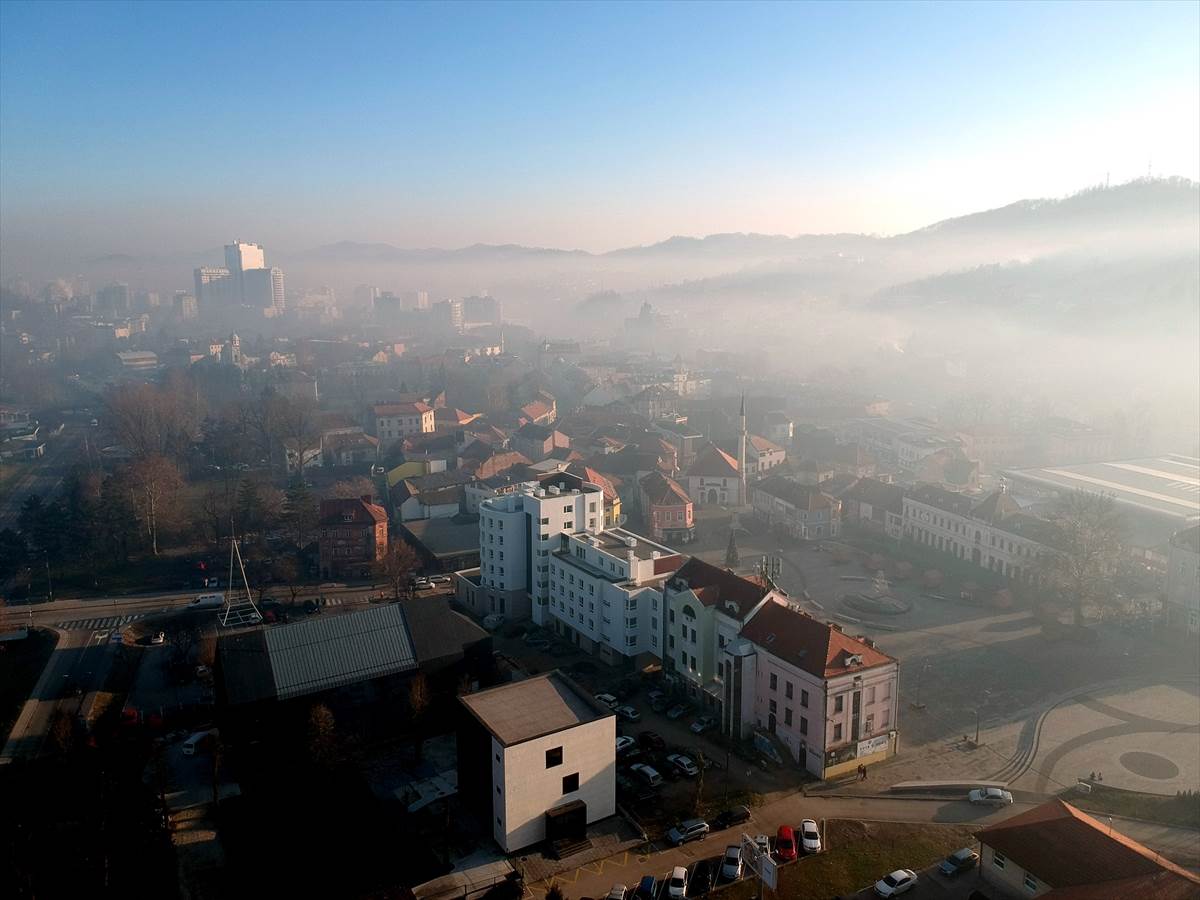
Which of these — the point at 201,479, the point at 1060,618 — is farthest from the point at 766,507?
the point at 201,479

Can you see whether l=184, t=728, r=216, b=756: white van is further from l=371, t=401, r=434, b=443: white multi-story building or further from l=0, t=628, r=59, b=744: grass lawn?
l=371, t=401, r=434, b=443: white multi-story building

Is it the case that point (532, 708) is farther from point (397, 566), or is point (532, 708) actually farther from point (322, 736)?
point (397, 566)

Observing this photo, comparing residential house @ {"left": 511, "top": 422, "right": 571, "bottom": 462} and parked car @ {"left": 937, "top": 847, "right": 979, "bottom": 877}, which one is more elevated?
residential house @ {"left": 511, "top": 422, "right": 571, "bottom": 462}

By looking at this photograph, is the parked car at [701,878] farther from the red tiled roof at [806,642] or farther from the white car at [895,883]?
the red tiled roof at [806,642]

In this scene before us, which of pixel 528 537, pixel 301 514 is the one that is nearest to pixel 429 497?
pixel 301 514

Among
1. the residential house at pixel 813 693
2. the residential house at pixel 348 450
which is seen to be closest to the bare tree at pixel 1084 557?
the residential house at pixel 813 693

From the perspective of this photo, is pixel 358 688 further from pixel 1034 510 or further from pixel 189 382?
pixel 189 382

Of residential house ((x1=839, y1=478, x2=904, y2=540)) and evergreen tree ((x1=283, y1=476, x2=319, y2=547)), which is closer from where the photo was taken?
evergreen tree ((x1=283, y1=476, x2=319, y2=547))

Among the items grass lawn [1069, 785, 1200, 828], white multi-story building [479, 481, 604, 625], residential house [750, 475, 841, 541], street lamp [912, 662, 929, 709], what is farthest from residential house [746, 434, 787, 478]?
grass lawn [1069, 785, 1200, 828]
